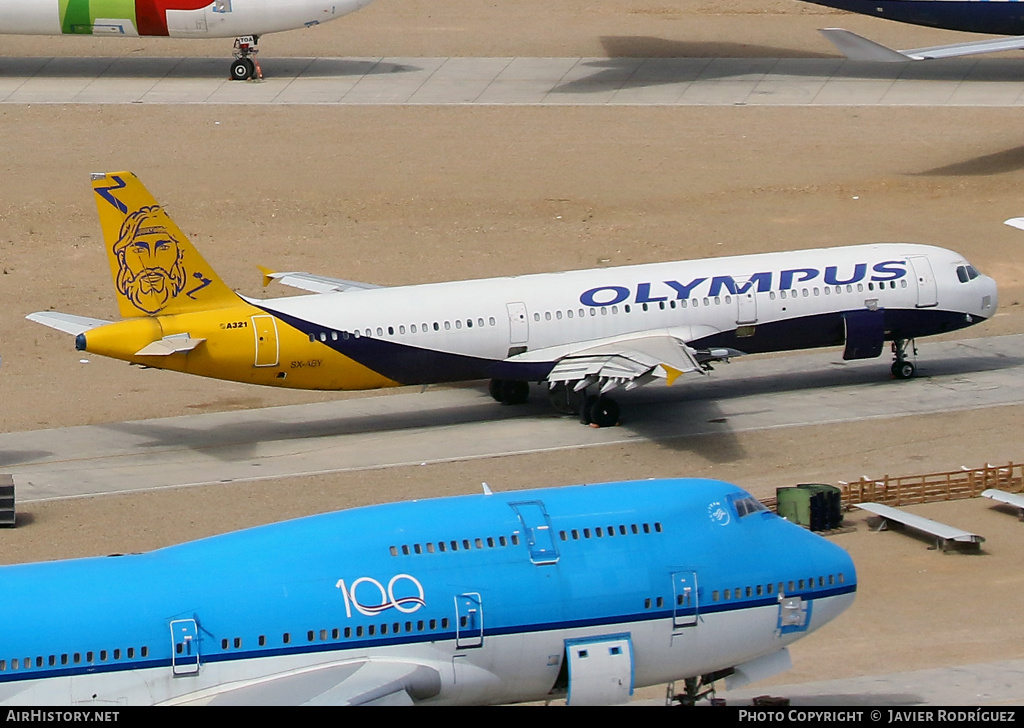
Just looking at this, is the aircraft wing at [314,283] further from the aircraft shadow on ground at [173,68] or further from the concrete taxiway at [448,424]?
the aircraft shadow on ground at [173,68]

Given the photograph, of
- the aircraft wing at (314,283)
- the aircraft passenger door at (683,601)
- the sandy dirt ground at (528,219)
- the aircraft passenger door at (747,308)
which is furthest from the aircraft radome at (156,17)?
the aircraft passenger door at (683,601)

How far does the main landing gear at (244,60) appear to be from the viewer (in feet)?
268

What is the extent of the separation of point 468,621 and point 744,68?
64.7 metres

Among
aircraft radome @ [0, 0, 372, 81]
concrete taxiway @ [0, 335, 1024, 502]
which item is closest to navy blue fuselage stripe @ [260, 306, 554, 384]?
concrete taxiway @ [0, 335, 1024, 502]

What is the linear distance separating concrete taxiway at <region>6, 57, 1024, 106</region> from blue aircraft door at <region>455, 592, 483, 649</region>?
57254 mm

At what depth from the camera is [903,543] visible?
37062 mm

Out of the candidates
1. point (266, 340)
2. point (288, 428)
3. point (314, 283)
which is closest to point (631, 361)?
point (266, 340)

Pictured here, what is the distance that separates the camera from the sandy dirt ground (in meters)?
37.5

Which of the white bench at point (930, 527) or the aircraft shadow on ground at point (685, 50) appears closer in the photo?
the white bench at point (930, 527)

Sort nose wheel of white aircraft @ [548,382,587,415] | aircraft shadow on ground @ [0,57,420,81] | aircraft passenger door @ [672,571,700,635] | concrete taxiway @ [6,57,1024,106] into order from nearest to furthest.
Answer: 1. aircraft passenger door @ [672,571,700,635]
2. nose wheel of white aircraft @ [548,382,587,415]
3. concrete taxiway @ [6,57,1024,106]
4. aircraft shadow on ground @ [0,57,420,81]

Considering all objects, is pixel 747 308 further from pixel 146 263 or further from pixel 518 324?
pixel 146 263

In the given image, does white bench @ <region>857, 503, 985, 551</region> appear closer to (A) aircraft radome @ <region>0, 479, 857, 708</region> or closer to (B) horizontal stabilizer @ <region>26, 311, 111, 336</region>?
(A) aircraft radome @ <region>0, 479, 857, 708</region>

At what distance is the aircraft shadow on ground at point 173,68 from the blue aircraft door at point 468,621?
2486 inches

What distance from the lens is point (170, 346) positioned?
4225 cm
